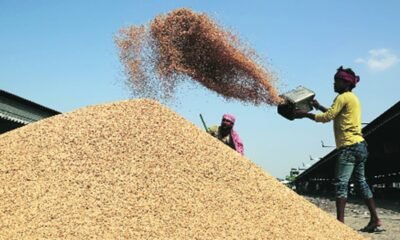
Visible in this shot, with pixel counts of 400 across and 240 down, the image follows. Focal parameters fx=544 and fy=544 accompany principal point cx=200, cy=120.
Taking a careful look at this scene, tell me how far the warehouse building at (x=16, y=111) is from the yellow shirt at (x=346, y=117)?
5.34 m

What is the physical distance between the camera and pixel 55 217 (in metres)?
3.29

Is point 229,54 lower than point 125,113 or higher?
higher

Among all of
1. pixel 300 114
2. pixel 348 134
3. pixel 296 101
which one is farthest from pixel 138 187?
pixel 296 101

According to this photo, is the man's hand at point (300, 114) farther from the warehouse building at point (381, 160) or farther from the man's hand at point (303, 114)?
the warehouse building at point (381, 160)

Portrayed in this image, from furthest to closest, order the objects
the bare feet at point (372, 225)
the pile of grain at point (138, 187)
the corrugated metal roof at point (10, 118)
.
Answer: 1. the corrugated metal roof at point (10, 118)
2. the bare feet at point (372, 225)
3. the pile of grain at point (138, 187)

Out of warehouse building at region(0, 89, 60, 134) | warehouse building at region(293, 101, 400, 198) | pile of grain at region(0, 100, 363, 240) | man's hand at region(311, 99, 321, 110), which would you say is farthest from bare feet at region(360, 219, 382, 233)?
warehouse building at region(0, 89, 60, 134)

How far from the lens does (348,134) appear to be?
4.47m

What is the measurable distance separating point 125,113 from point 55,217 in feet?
4.97

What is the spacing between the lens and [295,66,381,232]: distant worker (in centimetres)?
443

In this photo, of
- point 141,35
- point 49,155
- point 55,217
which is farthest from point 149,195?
point 141,35

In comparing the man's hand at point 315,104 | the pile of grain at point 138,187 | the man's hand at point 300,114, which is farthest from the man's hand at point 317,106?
the pile of grain at point 138,187

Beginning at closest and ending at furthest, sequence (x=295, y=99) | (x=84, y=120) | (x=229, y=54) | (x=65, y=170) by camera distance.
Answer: (x=65, y=170) → (x=84, y=120) → (x=295, y=99) → (x=229, y=54)

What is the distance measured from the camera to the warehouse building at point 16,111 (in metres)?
8.16

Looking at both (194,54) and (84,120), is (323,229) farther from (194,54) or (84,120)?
(194,54)
